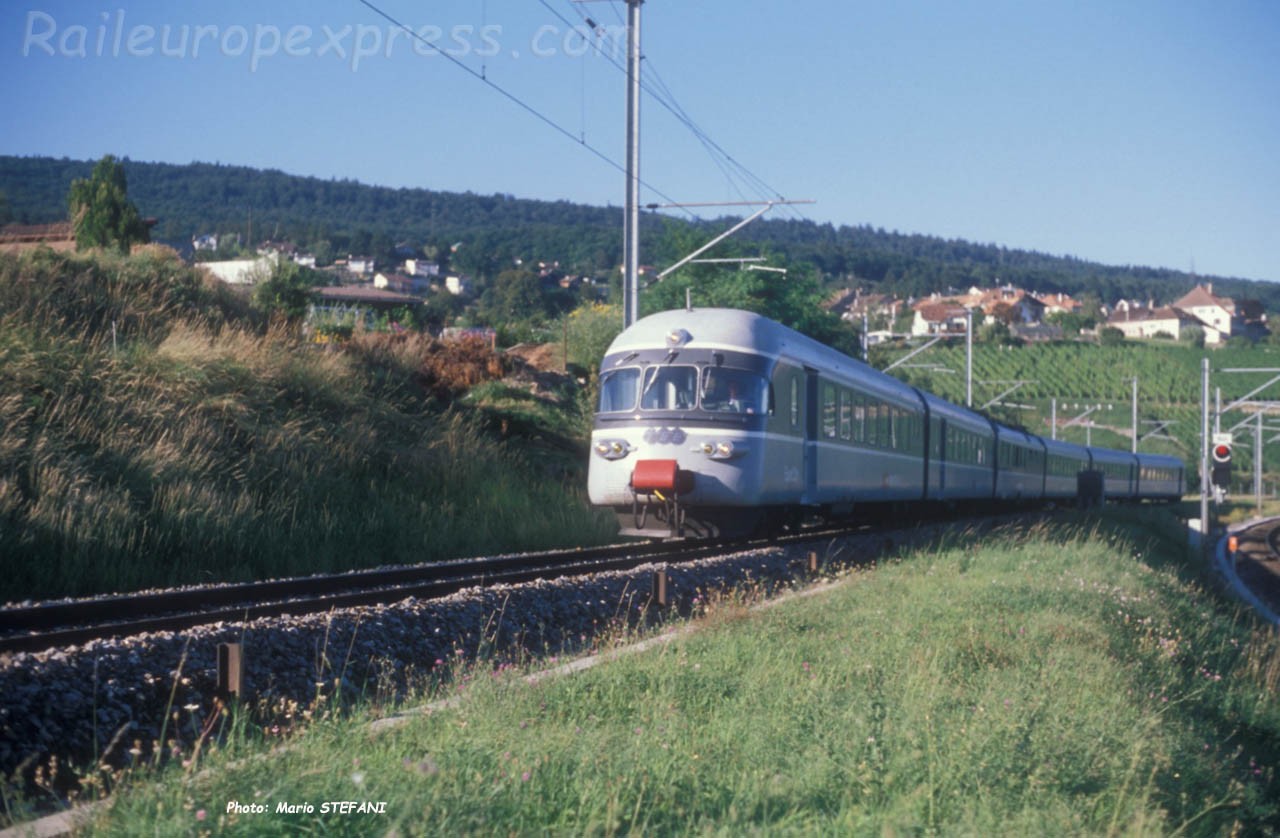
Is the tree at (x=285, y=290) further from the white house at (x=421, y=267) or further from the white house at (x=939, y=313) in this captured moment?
the white house at (x=939, y=313)

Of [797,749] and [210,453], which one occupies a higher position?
[210,453]

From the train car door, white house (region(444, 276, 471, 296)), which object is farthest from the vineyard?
the train car door

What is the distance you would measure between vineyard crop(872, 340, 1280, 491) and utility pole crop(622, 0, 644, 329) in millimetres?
65895

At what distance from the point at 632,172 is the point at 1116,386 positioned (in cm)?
8817

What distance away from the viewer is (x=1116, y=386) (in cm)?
10100

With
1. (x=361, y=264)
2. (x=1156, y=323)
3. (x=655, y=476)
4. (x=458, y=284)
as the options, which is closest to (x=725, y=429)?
(x=655, y=476)

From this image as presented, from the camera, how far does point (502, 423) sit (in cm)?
2559

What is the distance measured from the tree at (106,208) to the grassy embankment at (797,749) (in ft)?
113

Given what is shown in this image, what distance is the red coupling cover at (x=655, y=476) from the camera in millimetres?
15820

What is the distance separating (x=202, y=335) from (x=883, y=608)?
1194 centimetres

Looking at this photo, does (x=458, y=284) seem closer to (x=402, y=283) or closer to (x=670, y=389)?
(x=402, y=283)

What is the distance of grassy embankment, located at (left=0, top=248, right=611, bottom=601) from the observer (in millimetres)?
12883

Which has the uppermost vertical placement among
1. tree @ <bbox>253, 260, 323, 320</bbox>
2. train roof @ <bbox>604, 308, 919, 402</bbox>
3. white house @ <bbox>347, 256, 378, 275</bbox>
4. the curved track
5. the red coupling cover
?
white house @ <bbox>347, 256, 378, 275</bbox>

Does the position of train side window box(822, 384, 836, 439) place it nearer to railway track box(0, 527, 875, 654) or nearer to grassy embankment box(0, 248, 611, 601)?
railway track box(0, 527, 875, 654)
